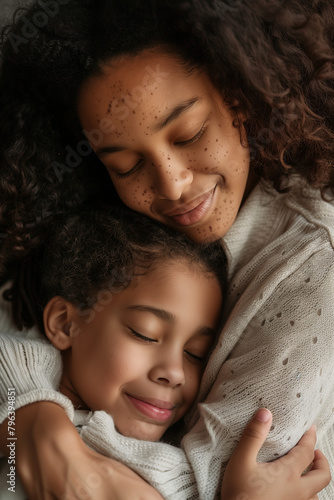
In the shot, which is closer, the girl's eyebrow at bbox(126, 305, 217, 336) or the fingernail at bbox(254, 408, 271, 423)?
the fingernail at bbox(254, 408, 271, 423)

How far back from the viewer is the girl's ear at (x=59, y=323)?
1304 mm

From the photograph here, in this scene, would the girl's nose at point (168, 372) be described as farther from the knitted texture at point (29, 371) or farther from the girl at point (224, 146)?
the knitted texture at point (29, 371)

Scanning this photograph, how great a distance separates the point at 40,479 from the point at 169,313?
396 millimetres

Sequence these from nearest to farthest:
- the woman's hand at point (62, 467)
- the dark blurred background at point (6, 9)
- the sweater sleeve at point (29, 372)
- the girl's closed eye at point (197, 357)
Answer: the woman's hand at point (62, 467)
the sweater sleeve at point (29, 372)
the girl's closed eye at point (197, 357)
the dark blurred background at point (6, 9)

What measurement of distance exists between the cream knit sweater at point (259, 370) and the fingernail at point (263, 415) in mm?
21

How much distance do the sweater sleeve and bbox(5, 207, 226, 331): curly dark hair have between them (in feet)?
0.40

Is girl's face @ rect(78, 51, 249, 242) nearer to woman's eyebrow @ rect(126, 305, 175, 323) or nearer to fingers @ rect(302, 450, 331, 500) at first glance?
woman's eyebrow @ rect(126, 305, 175, 323)

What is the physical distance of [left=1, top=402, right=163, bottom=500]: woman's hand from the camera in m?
1.03

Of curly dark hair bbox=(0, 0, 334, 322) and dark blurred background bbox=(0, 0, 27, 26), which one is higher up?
dark blurred background bbox=(0, 0, 27, 26)

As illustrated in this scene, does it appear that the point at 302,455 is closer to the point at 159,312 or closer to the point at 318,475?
the point at 318,475

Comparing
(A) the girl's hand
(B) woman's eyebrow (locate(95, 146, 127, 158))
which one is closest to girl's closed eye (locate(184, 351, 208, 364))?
(A) the girl's hand

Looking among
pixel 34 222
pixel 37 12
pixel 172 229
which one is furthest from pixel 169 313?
pixel 37 12

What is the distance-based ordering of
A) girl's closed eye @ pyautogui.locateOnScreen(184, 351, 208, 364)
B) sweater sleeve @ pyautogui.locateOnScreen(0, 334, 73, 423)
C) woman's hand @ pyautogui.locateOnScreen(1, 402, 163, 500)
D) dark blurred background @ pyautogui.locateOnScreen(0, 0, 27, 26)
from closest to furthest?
woman's hand @ pyautogui.locateOnScreen(1, 402, 163, 500), sweater sleeve @ pyautogui.locateOnScreen(0, 334, 73, 423), girl's closed eye @ pyautogui.locateOnScreen(184, 351, 208, 364), dark blurred background @ pyautogui.locateOnScreen(0, 0, 27, 26)

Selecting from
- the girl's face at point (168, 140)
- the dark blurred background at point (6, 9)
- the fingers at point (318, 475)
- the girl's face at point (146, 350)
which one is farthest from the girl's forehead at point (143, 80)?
the fingers at point (318, 475)
